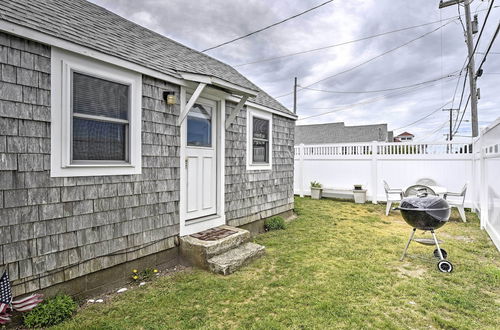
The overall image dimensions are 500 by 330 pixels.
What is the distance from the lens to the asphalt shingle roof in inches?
96.5

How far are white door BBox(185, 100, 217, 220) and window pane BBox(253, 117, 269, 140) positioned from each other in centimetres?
124

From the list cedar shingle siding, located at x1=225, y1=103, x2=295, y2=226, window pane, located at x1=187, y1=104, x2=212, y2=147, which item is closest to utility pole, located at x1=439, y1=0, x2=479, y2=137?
cedar shingle siding, located at x1=225, y1=103, x2=295, y2=226

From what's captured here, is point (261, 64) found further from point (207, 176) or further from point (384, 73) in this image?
point (207, 176)

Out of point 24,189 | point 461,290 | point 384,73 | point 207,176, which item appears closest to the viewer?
point 24,189

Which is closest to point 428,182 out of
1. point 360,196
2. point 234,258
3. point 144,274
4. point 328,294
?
point 360,196

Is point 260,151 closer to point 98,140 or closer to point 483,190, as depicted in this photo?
point 98,140

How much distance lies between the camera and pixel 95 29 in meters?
3.26

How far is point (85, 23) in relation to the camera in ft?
10.7

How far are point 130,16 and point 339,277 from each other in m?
7.59

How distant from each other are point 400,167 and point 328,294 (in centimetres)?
684

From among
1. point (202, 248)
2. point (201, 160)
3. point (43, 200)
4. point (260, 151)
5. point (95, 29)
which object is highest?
point (95, 29)

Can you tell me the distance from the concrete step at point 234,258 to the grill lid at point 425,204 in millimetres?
2233

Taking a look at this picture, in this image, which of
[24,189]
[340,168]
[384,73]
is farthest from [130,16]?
[384,73]

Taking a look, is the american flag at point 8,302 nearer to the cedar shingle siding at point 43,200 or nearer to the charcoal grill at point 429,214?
the cedar shingle siding at point 43,200
